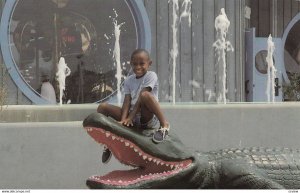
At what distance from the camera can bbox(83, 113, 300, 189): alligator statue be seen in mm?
3345

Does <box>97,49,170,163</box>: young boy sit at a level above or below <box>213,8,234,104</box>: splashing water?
below

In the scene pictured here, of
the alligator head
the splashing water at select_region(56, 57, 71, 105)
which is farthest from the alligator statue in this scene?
the splashing water at select_region(56, 57, 71, 105)

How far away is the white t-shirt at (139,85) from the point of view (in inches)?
148

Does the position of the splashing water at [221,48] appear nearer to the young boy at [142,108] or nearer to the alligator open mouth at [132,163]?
the young boy at [142,108]

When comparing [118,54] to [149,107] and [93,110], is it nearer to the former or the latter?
[93,110]

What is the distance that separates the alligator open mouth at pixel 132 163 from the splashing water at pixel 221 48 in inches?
460

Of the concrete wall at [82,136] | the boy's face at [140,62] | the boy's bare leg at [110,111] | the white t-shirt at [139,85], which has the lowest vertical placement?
the concrete wall at [82,136]

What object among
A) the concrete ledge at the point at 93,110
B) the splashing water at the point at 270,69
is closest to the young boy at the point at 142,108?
the concrete ledge at the point at 93,110

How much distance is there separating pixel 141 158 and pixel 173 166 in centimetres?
22

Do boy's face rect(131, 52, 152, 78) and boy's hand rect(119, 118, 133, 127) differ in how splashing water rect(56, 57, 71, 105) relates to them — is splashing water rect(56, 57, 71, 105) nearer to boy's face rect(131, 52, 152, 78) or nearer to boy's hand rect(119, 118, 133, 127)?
boy's face rect(131, 52, 152, 78)

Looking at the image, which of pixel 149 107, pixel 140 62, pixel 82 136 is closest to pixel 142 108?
pixel 149 107

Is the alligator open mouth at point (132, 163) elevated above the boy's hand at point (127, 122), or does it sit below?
below

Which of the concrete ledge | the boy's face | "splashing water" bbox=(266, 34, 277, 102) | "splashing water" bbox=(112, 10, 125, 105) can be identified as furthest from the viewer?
"splashing water" bbox=(266, 34, 277, 102)

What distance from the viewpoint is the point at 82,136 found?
5.96 meters
